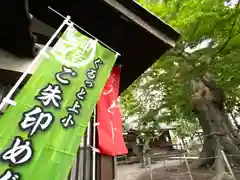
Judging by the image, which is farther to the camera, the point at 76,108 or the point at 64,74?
the point at 64,74

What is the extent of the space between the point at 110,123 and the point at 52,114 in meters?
1.51

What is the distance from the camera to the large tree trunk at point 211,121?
10.3 meters

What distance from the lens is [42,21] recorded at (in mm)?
4020

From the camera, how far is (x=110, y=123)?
3.56 meters

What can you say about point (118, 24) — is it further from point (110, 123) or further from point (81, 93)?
point (110, 123)

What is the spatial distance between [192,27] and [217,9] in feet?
3.52

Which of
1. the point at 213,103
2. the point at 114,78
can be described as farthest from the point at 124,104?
the point at 114,78

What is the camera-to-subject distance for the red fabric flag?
329cm

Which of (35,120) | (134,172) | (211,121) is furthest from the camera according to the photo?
(134,172)

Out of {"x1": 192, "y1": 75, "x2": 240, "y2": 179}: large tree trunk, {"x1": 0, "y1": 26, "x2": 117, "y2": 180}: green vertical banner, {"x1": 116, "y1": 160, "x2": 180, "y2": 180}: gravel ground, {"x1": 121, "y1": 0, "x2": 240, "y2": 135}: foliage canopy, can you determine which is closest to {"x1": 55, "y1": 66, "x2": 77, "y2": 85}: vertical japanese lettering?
{"x1": 0, "y1": 26, "x2": 117, "y2": 180}: green vertical banner

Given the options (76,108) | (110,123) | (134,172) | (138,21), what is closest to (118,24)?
(138,21)

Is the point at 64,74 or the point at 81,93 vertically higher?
the point at 64,74

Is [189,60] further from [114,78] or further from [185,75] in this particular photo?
[114,78]

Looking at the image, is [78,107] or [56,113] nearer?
[56,113]
